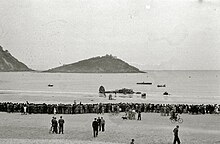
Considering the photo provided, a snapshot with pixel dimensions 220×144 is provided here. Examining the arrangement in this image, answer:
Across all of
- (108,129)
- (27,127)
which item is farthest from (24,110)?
(108,129)

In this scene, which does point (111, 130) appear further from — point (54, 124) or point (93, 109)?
point (93, 109)

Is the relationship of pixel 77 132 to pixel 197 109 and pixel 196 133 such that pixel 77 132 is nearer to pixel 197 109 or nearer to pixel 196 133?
pixel 196 133

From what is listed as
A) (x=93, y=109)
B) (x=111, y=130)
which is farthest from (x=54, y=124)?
(x=93, y=109)

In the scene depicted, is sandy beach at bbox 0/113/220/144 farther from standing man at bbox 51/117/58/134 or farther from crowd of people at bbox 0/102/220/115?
crowd of people at bbox 0/102/220/115

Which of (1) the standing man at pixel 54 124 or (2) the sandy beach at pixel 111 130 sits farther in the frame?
(1) the standing man at pixel 54 124

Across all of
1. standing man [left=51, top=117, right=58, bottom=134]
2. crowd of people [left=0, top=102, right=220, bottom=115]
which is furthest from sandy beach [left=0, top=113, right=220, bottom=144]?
crowd of people [left=0, top=102, right=220, bottom=115]

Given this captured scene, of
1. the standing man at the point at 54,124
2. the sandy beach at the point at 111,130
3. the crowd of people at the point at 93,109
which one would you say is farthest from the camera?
the crowd of people at the point at 93,109

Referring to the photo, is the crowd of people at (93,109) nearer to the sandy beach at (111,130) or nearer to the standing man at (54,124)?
the sandy beach at (111,130)

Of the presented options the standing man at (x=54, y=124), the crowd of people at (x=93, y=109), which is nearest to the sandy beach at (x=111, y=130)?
the standing man at (x=54, y=124)
